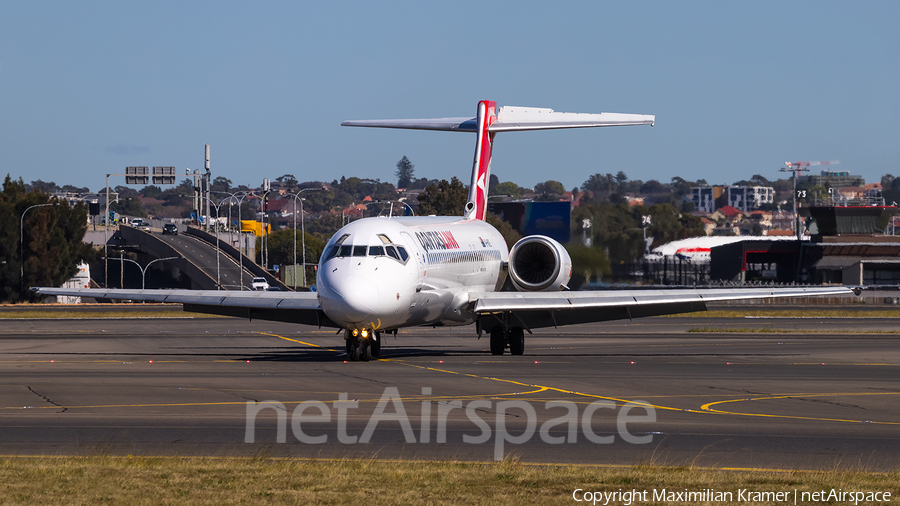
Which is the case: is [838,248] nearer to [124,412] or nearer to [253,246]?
[253,246]

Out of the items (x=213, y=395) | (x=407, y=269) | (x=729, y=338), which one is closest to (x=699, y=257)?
(x=729, y=338)

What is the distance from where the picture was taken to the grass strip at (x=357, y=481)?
421 inches

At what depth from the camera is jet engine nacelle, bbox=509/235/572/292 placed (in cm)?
3578

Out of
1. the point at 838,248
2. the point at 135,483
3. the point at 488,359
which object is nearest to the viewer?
the point at 135,483

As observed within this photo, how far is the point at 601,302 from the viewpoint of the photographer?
3028cm

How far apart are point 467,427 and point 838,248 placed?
106m

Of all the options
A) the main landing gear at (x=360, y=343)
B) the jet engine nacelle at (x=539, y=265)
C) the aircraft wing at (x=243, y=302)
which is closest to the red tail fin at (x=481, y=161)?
the jet engine nacelle at (x=539, y=265)

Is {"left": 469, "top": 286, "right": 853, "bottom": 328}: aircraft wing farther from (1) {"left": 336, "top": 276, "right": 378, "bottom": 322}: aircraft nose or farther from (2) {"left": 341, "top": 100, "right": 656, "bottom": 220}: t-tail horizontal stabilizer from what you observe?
(2) {"left": 341, "top": 100, "right": 656, "bottom": 220}: t-tail horizontal stabilizer

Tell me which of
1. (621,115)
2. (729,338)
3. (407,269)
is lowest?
(729,338)

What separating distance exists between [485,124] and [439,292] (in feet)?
37.3

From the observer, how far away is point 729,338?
42.6 m

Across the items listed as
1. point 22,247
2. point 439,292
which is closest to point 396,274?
point 439,292

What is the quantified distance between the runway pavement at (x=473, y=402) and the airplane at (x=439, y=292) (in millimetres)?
1223

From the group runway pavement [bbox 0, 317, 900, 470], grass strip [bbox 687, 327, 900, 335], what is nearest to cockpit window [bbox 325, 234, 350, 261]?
runway pavement [bbox 0, 317, 900, 470]
